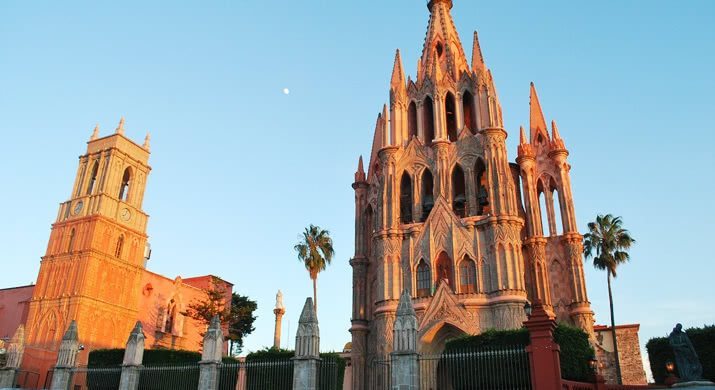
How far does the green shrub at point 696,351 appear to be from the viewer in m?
22.6

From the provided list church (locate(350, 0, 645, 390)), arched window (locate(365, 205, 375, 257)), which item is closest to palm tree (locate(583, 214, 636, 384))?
church (locate(350, 0, 645, 390))

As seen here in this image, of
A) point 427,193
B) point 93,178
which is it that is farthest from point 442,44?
point 93,178

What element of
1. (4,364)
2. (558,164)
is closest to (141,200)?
(4,364)

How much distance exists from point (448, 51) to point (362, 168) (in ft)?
34.7

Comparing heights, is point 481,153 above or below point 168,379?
above

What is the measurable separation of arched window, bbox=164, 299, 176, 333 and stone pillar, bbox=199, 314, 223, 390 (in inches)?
1057

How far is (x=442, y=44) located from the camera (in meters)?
42.5

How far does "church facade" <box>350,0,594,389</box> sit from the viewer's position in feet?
99.9

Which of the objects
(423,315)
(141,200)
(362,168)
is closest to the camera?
(423,315)

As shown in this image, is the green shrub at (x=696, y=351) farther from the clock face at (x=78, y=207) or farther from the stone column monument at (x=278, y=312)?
the clock face at (x=78, y=207)

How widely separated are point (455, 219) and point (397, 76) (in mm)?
12560

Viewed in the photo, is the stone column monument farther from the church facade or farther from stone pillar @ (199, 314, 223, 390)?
stone pillar @ (199, 314, 223, 390)

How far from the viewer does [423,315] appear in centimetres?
3080

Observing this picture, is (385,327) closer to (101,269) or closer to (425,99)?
(425,99)
